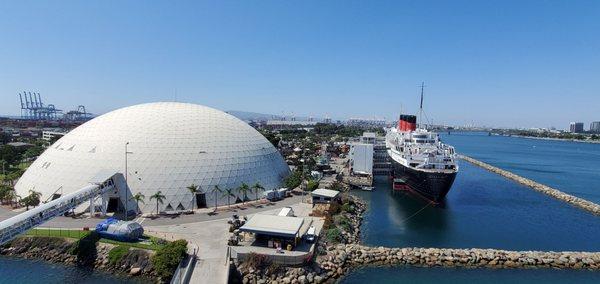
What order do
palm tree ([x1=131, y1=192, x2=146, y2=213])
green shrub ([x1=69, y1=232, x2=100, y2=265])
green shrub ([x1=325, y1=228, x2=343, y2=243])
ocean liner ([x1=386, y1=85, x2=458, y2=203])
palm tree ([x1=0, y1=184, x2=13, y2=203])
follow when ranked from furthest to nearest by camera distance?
ocean liner ([x1=386, y1=85, x2=458, y2=203]) → palm tree ([x1=0, y1=184, x2=13, y2=203]) → palm tree ([x1=131, y1=192, x2=146, y2=213]) → green shrub ([x1=325, y1=228, x2=343, y2=243]) → green shrub ([x1=69, y1=232, x2=100, y2=265])

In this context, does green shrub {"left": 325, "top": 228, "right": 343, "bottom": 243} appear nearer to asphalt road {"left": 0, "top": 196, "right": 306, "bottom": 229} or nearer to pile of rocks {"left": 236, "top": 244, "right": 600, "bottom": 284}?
pile of rocks {"left": 236, "top": 244, "right": 600, "bottom": 284}

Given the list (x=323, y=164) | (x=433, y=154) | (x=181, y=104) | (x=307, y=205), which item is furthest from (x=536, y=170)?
(x=181, y=104)

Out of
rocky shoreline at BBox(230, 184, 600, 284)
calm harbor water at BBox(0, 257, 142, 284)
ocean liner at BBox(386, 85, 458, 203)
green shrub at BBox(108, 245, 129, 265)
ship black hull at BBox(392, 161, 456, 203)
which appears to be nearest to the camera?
calm harbor water at BBox(0, 257, 142, 284)

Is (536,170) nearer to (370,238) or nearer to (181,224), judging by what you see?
(370,238)

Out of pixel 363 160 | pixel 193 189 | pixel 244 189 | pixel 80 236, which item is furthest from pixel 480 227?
pixel 80 236

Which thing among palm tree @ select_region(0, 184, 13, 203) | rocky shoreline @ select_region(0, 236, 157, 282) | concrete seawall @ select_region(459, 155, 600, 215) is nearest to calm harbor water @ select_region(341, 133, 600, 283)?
concrete seawall @ select_region(459, 155, 600, 215)
